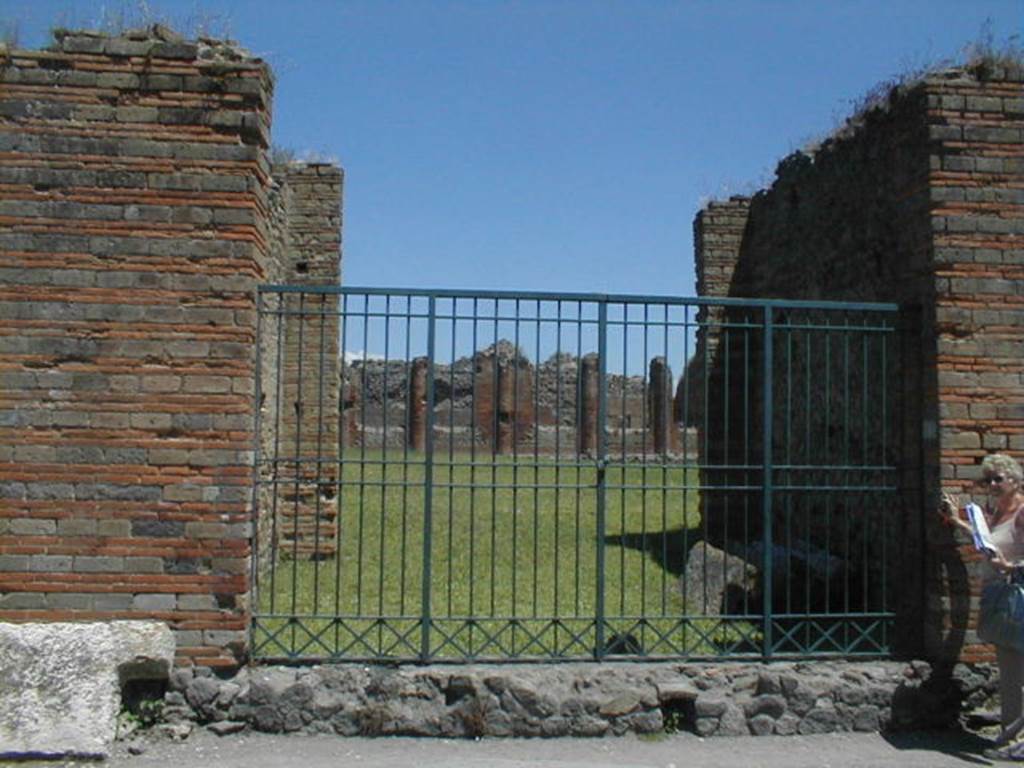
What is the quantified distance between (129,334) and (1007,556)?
5231 millimetres

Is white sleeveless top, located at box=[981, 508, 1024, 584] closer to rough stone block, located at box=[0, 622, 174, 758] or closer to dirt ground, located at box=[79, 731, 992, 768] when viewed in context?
dirt ground, located at box=[79, 731, 992, 768]

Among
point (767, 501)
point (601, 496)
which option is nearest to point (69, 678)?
point (601, 496)

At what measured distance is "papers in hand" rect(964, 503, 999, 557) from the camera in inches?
231

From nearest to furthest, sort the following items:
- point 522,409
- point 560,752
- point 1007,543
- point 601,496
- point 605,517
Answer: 1. point 560,752
2. point 1007,543
3. point 601,496
4. point 605,517
5. point 522,409

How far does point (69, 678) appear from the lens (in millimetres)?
5617

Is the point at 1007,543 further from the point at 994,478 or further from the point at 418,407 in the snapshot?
the point at 418,407

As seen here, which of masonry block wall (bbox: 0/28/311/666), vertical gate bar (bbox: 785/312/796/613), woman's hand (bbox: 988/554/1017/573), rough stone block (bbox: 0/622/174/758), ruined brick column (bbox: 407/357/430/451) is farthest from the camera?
ruined brick column (bbox: 407/357/430/451)

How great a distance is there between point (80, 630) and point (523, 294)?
3226 millimetres

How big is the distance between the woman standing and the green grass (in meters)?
1.77

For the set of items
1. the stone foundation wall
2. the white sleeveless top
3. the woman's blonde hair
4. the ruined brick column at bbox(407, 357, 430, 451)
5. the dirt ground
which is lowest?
the dirt ground

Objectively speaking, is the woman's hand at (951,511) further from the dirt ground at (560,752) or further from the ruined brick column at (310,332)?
the ruined brick column at (310,332)

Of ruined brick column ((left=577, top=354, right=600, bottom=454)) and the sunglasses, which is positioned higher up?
ruined brick column ((left=577, top=354, right=600, bottom=454))

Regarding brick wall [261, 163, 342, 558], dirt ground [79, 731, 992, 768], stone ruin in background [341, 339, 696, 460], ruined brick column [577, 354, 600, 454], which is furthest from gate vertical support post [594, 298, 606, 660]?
ruined brick column [577, 354, 600, 454]

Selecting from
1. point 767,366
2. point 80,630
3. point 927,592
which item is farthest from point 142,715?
point 927,592
